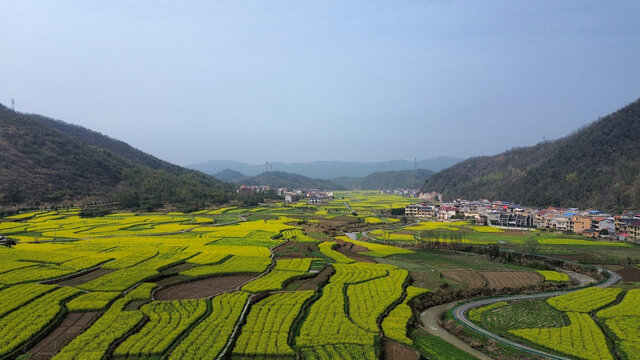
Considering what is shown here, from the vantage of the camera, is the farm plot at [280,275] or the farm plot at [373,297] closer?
the farm plot at [373,297]

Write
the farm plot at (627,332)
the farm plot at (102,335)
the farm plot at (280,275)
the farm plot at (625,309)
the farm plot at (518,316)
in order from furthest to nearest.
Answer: the farm plot at (280,275), the farm plot at (625,309), the farm plot at (518,316), the farm plot at (627,332), the farm plot at (102,335)

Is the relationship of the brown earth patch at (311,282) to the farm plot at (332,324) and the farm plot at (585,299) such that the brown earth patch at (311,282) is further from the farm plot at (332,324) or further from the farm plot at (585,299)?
the farm plot at (585,299)

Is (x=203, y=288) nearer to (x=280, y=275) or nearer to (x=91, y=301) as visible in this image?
(x=280, y=275)

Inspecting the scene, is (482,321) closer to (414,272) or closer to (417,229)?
(414,272)

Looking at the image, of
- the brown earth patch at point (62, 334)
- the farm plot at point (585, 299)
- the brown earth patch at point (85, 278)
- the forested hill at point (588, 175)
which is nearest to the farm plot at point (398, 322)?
the farm plot at point (585, 299)

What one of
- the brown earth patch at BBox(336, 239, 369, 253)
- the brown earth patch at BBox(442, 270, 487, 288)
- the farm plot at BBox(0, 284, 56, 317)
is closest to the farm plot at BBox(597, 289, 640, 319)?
the brown earth patch at BBox(442, 270, 487, 288)

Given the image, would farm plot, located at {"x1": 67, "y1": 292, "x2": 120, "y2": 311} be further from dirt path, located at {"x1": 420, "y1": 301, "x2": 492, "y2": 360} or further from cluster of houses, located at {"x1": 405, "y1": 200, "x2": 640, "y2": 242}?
cluster of houses, located at {"x1": 405, "y1": 200, "x2": 640, "y2": 242}
